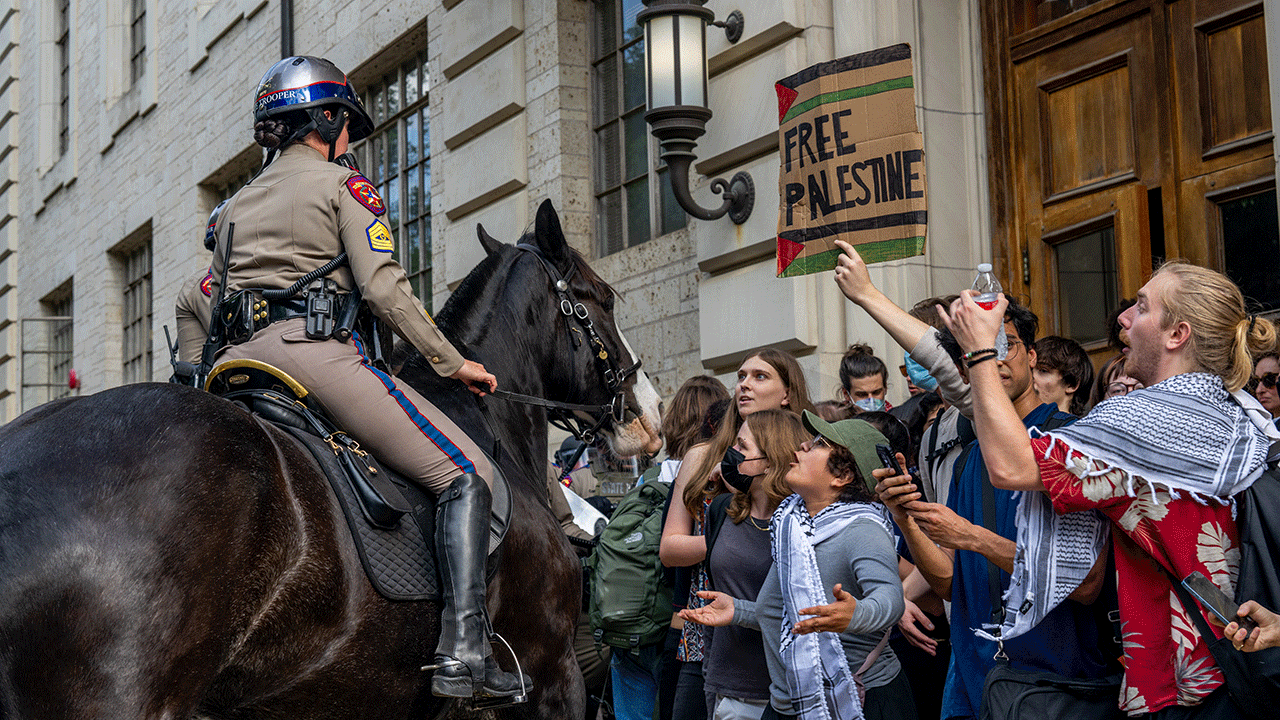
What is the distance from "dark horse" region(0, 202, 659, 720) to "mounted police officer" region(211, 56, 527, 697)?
188 millimetres

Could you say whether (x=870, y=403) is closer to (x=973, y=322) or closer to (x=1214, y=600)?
(x=973, y=322)

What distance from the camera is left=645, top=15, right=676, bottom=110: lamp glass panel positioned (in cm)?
753

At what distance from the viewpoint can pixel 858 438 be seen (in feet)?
13.1

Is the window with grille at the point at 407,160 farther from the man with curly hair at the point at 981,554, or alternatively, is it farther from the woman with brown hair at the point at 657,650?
the man with curly hair at the point at 981,554

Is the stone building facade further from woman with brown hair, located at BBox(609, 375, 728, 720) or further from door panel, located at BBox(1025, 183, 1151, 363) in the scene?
woman with brown hair, located at BBox(609, 375, 728, 720)

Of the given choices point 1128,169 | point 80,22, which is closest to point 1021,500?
point 1128,169

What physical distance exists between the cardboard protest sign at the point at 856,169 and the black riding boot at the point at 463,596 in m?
1.64

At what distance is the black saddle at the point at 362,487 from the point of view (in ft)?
12.1

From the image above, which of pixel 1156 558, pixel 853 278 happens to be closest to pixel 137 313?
pixel 853 278

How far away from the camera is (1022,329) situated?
152 inches

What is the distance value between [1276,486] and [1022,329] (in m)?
1.17

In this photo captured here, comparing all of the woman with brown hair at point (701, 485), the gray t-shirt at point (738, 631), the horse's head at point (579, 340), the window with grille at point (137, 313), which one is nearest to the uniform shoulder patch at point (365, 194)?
the horse's head at point (579, 340)

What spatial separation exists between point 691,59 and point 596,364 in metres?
2.92

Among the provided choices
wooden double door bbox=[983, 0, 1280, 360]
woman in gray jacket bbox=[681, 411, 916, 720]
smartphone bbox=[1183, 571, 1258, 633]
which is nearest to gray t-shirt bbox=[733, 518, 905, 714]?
woman in gray jacket bbox=[681, 411, 916, 720]
